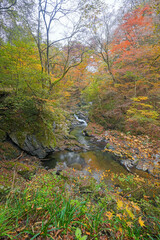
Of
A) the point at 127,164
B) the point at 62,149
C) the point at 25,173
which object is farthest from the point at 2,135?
the point at 127,164

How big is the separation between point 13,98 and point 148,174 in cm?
788

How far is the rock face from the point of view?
17.0 ft

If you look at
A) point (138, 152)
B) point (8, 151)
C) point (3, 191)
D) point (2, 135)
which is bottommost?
point (138, 152)

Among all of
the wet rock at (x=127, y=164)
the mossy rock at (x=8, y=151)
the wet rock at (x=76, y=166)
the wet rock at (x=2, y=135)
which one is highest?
the wet rock at (x=2, y=135)

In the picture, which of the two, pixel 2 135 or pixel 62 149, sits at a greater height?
pixel 2 135

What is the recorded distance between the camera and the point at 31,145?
5.60 metres

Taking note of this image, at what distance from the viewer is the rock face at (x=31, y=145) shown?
5.20 m

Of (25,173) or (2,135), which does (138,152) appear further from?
(2,135)

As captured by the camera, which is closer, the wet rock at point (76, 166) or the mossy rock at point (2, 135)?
the mossy rock at point (2, 135)

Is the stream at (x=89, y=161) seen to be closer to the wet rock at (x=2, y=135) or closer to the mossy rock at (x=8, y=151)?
the mossy rock at (x=8, y=151)

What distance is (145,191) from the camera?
11.8 feet

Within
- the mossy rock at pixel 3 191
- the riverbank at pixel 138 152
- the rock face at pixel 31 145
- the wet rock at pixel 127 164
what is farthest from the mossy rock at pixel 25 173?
the wet rock at pixel 127 164

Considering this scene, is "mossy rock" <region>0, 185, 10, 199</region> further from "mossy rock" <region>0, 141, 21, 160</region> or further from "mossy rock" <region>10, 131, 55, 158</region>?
"mossy rock" <region>10, 131, 55, 158</region>

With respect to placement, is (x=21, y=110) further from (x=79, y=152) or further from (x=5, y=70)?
(x=79, y=152)
